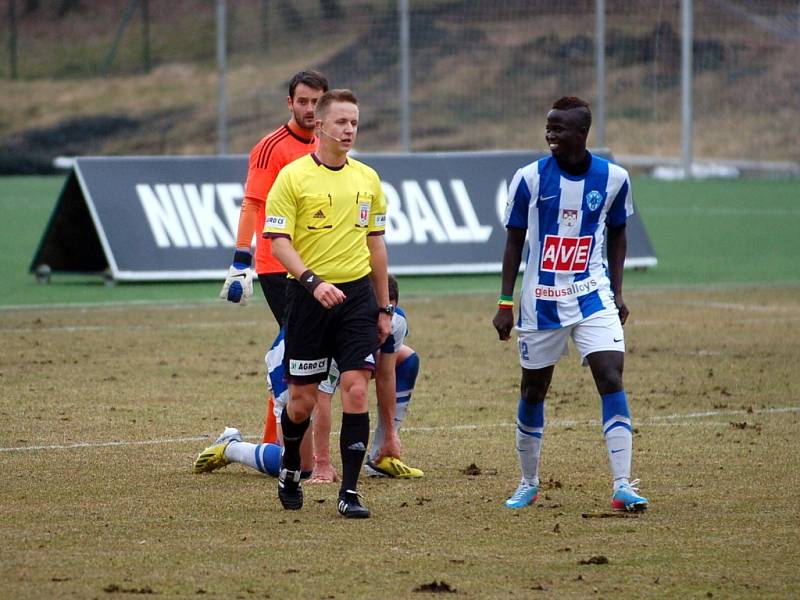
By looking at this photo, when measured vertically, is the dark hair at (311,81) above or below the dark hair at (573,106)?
above

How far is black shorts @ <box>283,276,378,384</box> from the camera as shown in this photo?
818cm

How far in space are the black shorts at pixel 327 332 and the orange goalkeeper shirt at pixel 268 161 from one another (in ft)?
3.56

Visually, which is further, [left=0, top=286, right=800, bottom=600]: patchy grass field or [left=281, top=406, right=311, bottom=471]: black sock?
[left=281, top=406, right=311, bottom=471]: black sock

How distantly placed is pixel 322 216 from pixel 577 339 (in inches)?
55.2

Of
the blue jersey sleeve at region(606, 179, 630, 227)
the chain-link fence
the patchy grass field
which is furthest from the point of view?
the chain-link fence

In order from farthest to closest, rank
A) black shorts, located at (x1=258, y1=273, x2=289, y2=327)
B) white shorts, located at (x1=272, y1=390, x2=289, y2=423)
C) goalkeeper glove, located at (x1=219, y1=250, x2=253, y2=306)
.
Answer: black shorts, located at (x1=258, y1=273, x2=289, y2=327), goalkeeper glove, located at (x1=219, y1=250, x2=253, y2=306), white shorts, located at (x1=272, y1=390, x2=289, y2=423)

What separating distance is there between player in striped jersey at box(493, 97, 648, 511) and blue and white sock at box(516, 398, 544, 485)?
1cm

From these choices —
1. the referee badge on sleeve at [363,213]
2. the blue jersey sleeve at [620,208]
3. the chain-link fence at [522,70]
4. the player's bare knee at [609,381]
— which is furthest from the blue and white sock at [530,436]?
the chain-link fence at [522,70]

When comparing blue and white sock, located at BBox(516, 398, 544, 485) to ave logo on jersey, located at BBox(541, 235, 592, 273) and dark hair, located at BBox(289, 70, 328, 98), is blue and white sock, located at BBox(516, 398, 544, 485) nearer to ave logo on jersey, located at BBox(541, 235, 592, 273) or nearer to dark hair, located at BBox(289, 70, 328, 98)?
ave logo on jersey, located at BBox(541, 235, 592, 273)

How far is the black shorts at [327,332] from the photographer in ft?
26.8

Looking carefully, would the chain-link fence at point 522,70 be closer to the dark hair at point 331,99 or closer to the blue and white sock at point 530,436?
the blue and white sock at point 530,436

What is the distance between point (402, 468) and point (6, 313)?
8.89 metres

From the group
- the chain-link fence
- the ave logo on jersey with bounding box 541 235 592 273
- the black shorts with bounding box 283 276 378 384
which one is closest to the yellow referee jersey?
the black shorts with bounding box 283 276 378 384

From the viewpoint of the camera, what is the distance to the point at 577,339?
8406mm
